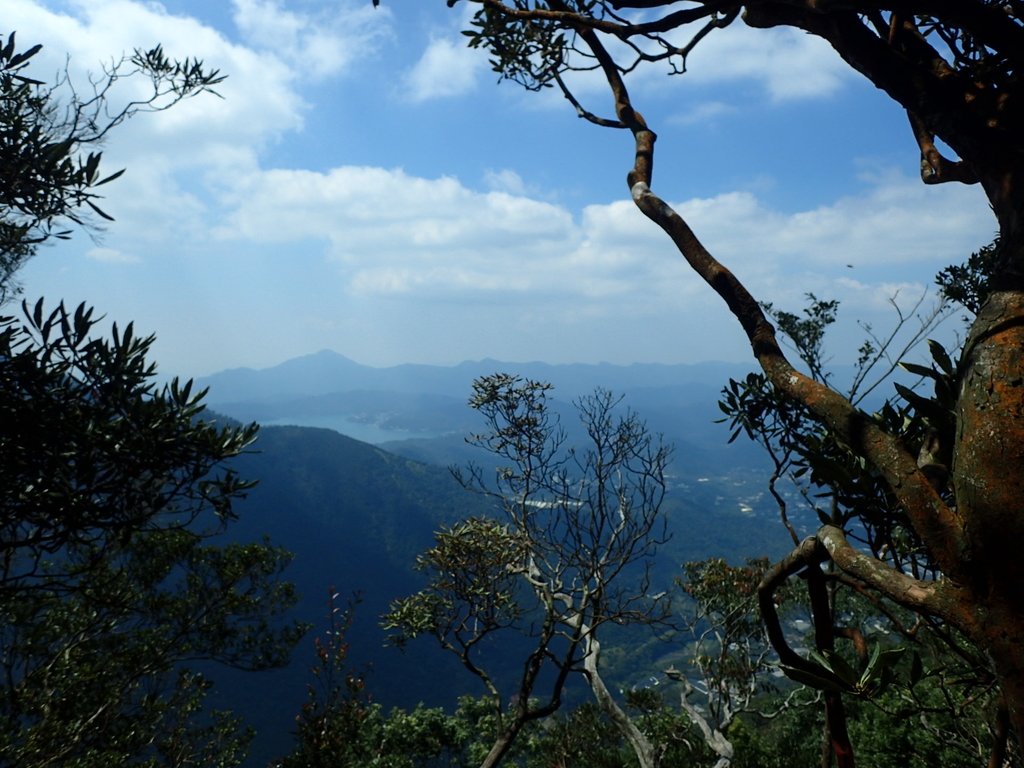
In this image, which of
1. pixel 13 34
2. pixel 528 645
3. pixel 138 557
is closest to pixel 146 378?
pixel 13 34

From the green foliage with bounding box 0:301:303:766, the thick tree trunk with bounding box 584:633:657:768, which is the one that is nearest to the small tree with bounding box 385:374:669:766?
the thick tree trunk with bounding box 584:633:657:768

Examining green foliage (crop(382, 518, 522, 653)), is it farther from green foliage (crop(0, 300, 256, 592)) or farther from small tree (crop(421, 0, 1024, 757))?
small tree (crop(421, 0, 1024, 757))

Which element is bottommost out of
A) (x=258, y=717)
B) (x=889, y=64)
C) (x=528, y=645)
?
(x=528, y=645)

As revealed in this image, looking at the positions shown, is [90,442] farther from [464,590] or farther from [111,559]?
[464,590]

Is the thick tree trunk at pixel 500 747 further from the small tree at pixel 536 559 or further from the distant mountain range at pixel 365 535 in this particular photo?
the distant mountain range at pixel 365 535

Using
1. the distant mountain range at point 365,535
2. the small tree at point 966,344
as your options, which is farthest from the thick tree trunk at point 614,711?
the distant mountain range at point 365,535

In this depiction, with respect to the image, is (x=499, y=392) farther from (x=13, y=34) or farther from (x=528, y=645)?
(x=528, y=645)

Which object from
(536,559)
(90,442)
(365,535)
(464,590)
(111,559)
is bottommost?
(365,535)

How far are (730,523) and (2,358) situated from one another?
175 metres

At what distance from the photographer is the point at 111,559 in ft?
24.1

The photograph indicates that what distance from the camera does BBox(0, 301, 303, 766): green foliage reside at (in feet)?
13.8

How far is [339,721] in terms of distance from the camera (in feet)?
24.1

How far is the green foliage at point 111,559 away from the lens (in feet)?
13.8

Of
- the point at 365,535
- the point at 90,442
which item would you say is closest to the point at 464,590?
the point at 90,442
